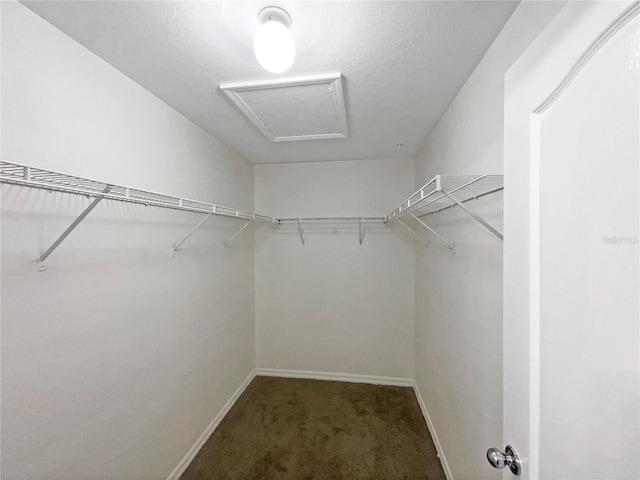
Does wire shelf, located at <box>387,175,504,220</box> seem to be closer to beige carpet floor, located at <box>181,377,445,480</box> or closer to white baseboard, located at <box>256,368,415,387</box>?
beige carpet floor, located at <box>181,377,445,480</box>

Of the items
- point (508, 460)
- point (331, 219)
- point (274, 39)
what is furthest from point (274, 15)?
point (331, 219)

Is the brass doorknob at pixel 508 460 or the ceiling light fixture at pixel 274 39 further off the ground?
the ceiling light fixture at pixel 274 39

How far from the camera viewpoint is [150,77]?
4.43 ft

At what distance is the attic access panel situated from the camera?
4.56 ft

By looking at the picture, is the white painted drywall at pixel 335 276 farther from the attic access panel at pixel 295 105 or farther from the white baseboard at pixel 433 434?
the attic access panel at pixel 295 105

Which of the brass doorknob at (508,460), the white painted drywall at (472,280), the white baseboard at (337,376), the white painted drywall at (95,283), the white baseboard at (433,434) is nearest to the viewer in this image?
the brass doorknob at (508,460)

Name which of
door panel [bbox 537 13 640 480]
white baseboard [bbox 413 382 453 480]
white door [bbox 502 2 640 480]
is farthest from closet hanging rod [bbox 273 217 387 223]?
door panel [bbox 537 13 640 480]

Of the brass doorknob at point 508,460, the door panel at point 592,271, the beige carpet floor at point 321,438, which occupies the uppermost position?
the door panel at point 592,271

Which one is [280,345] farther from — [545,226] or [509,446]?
[545,226]

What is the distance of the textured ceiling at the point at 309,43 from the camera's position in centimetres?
95

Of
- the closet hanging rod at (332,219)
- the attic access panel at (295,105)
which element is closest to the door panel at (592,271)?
the attic access panel at (295,105)

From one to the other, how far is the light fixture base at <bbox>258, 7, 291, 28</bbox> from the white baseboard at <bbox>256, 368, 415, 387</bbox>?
121 inches

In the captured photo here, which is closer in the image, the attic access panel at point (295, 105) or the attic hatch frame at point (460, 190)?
the attic hatch frame at point (460, 190)

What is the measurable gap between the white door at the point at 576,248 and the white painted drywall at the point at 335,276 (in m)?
2.06
